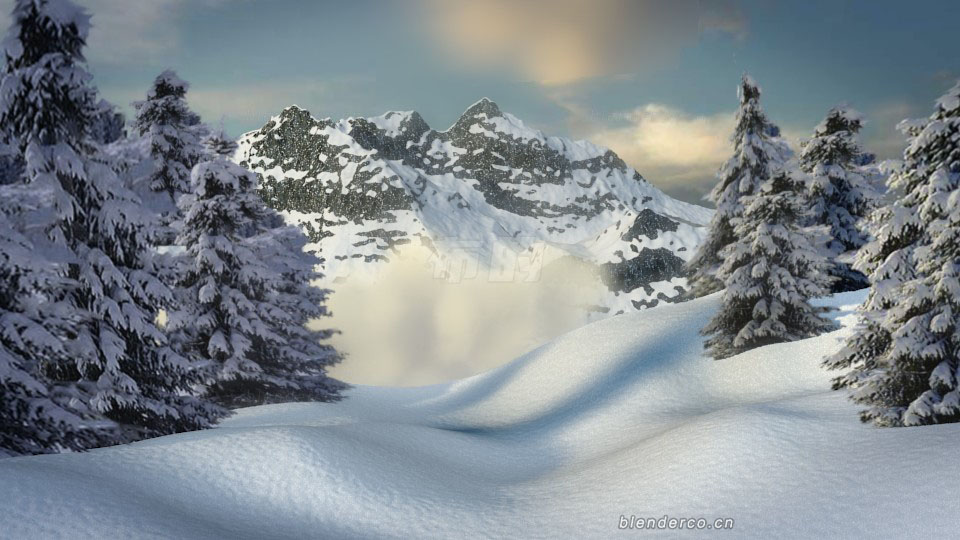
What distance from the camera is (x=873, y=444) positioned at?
8930mm

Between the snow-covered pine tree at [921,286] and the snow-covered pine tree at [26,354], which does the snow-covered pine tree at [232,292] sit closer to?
the snow-covered pine tree at [26,354]

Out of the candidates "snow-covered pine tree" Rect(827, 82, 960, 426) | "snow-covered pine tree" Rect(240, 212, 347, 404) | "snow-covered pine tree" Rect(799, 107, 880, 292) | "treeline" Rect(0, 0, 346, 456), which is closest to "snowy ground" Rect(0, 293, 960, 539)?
"snow-covered pine tree" Rect(827, 82, 960, 426)

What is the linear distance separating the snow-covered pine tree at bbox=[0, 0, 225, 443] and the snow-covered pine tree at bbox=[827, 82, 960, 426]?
43.1 ft

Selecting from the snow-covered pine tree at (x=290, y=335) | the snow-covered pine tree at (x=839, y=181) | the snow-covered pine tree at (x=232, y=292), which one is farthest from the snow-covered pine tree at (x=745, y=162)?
the snow-covered pine tree at (x=232, y=292)

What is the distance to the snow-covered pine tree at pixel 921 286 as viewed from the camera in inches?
373

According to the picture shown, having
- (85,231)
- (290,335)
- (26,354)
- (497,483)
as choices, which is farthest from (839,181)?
(26,354)

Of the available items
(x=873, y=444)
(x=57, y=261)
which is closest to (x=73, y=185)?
(x=57, y=261)

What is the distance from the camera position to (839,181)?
80.4 feet

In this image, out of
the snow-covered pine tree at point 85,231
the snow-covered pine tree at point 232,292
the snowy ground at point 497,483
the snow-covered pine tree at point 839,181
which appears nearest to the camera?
the snowy ground at point 497,483

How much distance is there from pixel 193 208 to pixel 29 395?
909cm

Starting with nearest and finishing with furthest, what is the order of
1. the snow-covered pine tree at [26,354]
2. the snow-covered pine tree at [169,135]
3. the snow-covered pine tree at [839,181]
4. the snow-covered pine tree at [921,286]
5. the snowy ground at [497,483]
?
the snowy ground at [497,483] < the snow-covered pine tree at [921,286] < the snow-covered pine tree at [26,354] < the snow-covered pine tree at [169,135] < the snow-covered pine tree at [839,181]

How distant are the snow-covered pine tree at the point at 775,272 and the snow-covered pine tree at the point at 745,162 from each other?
→ 5537mm

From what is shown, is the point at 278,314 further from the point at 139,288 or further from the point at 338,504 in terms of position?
the point at 338,504

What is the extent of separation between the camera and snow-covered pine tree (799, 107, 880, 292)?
2402 centimetres
